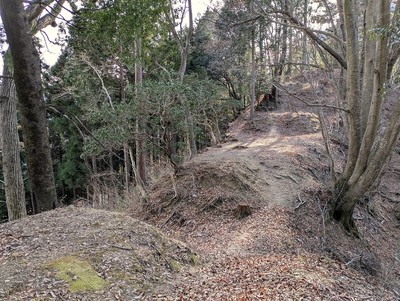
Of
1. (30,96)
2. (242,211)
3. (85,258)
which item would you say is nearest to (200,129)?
(242,211)

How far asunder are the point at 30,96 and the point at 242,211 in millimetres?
4653

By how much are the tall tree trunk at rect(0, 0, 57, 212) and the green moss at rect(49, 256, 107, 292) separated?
5.84 feet

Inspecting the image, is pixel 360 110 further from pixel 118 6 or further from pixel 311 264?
pixel 118 6

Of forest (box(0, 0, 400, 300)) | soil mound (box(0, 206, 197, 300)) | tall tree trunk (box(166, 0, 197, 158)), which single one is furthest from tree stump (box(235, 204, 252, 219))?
soil mound (box(0, 206, 197, 300))

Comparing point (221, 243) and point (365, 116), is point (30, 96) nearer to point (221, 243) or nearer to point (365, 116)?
point (221, 243)

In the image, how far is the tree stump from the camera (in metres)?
7.24

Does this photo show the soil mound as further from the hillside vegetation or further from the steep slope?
the steep slope

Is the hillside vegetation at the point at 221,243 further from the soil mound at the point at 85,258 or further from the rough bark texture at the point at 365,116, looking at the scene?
the rough bark texture at the point at 365,116

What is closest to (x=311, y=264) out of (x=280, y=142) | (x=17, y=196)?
(x=17, y=196)

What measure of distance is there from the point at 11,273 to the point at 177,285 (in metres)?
1.56

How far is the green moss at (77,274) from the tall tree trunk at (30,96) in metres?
1.78

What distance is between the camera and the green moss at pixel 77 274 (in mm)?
3012

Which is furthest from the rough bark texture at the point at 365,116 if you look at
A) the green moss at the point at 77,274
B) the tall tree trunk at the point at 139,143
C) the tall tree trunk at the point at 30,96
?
the tall tree trunk at the point at 30,96

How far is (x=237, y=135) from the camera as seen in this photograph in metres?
15.9
